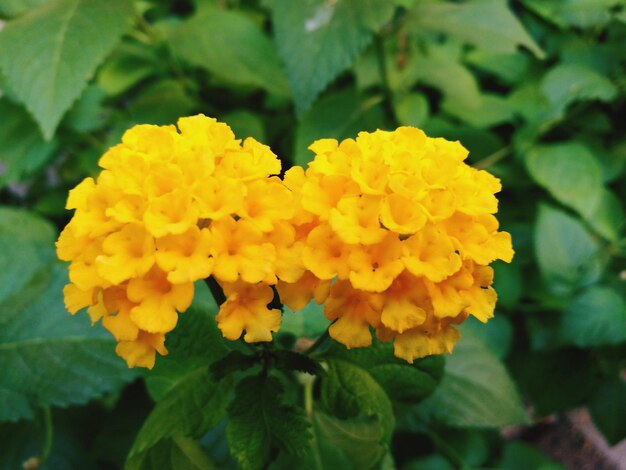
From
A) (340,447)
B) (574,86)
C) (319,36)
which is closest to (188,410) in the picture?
(340,447)

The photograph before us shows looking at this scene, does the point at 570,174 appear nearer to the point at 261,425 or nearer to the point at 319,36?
the point at 319,36

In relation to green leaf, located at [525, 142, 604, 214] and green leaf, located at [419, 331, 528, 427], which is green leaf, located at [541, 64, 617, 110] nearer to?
green leaf, located at [525, 142, 604, 214]

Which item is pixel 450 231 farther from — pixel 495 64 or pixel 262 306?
pixel 495 64

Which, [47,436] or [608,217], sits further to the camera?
[608,217]

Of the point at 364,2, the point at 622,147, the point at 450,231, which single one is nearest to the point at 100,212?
the point at 450,231

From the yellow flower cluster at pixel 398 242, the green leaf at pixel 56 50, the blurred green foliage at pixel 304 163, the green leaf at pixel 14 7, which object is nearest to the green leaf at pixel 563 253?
the blurred green foliage at pixel 304 163

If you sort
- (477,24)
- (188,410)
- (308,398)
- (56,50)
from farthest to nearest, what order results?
(477,24)
(56,50)
(308,398)
(188,410)

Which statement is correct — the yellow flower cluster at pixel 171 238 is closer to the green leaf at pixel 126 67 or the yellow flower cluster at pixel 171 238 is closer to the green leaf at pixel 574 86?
the green leaf at pixel 126 67
